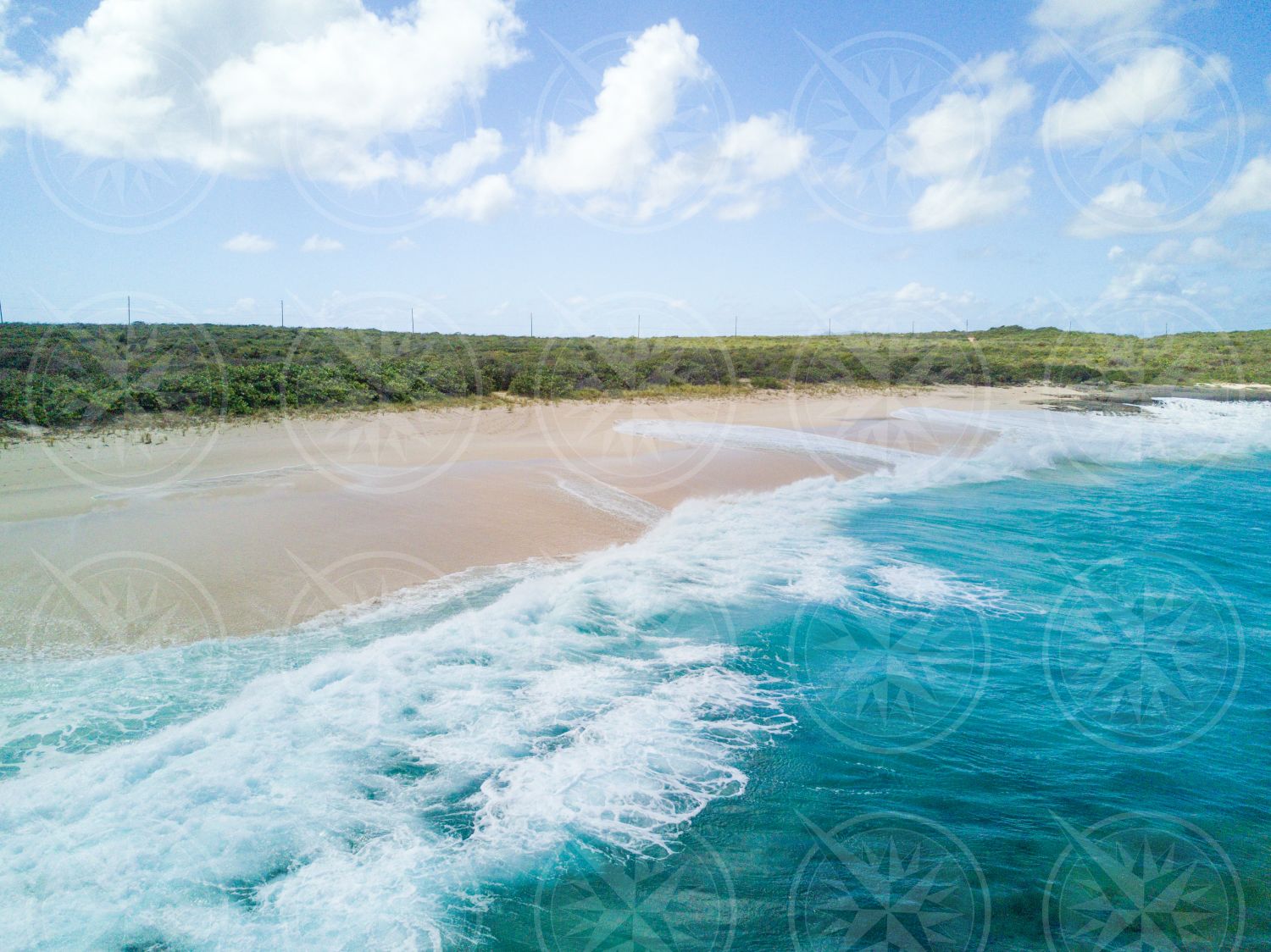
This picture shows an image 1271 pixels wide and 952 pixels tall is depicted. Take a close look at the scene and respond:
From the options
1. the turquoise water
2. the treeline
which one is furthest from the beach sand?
the treeline

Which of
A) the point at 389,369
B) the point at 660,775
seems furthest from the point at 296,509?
the point at 389,369

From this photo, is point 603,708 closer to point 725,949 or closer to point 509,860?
point 509,860

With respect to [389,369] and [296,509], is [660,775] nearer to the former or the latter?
[296,509]

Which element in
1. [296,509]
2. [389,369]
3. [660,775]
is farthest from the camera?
[389,369]

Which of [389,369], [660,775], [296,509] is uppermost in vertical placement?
[389,369]

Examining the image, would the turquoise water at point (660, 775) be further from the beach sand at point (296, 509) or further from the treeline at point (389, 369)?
the treeline at point (389, 369)

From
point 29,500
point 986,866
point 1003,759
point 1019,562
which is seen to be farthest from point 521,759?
Result: point 29,500
